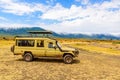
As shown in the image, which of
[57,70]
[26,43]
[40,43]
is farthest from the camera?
[26,43]

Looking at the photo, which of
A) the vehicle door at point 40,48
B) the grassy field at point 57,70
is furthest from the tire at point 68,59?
the vehicle door at point 40,48

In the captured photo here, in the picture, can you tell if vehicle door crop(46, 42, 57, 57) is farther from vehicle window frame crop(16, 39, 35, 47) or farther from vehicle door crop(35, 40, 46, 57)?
vehicle window frame crop(16, 39, 35, 47)

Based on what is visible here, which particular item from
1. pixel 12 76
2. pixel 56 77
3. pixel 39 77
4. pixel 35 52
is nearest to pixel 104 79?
pixel 56 77

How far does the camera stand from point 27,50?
2198 cm

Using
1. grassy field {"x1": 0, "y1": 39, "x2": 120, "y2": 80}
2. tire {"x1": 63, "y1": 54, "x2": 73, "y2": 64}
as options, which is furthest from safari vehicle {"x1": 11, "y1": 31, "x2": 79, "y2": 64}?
grassy field {"x1": 0, "y1": 39, "x2": 120, "y2": 80}

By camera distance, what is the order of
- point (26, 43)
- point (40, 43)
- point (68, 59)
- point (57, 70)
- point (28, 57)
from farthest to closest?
point (26, 43) → point (28, 57) → point (40, 43) → point (68, 59) → point (57, 70)

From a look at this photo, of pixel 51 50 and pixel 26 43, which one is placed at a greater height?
pixel 26 43

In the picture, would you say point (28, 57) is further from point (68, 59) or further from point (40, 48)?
point (68, 59)

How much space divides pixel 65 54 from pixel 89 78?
7676 mm

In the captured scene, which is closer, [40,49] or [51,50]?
[51,50]

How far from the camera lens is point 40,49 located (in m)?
21.7

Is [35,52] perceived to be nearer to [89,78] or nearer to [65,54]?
[65,54]

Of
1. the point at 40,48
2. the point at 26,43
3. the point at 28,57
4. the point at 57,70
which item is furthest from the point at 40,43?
the point at 57,70

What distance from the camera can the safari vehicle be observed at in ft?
69.8
